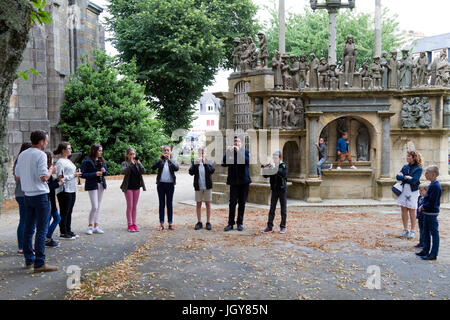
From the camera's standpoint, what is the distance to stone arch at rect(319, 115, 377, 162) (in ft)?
50.9

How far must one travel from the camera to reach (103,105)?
77.9ft

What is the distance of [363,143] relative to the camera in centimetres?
1560

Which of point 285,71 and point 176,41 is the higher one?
point 176,41

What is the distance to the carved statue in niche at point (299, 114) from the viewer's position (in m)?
14.8

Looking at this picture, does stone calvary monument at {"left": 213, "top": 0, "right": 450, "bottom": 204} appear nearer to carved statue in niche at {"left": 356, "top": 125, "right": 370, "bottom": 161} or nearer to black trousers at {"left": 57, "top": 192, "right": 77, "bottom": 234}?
carved statue in niche at {"left": 356, "top": 125, "right": 370, "bottom": 161}

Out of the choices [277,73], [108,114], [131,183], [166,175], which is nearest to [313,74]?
[277,73]

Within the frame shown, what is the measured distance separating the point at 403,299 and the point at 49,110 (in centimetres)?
2149

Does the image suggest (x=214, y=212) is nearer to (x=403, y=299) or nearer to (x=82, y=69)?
(x=403, y=299)

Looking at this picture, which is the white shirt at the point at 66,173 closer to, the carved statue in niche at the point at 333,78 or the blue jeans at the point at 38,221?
the blue jeans at the point at 38,221

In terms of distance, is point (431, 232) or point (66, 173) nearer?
point (431, 232)

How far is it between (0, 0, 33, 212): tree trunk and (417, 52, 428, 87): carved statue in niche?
13124mm

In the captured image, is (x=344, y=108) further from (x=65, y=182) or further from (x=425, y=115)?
(x=65, y=182)

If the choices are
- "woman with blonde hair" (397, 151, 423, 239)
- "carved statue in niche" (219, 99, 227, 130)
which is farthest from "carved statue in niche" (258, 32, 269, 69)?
"woman with blonde hair" (397, 151, 423, 239)

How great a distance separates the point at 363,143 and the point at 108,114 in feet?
45.1
